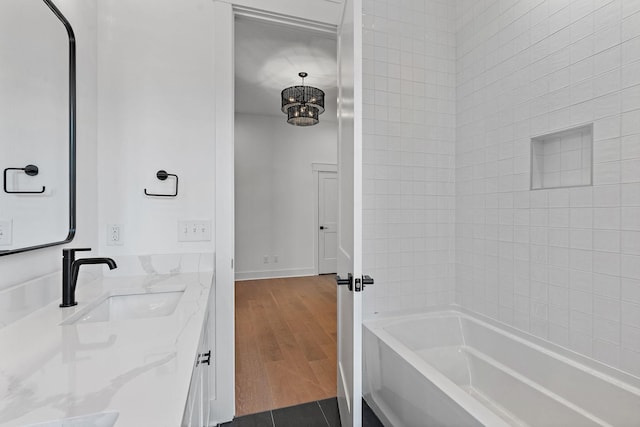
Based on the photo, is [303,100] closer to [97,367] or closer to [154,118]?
[154,118]

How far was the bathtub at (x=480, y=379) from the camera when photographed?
1.13m

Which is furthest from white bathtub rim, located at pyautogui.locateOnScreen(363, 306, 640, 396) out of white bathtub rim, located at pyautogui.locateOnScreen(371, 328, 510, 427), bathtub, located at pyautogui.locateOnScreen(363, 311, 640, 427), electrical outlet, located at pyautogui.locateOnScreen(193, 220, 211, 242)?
electrical outlet, located at pyautogui.locateOnScreen(193, 220, 211, 242)

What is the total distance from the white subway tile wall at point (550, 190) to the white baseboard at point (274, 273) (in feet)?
11.0

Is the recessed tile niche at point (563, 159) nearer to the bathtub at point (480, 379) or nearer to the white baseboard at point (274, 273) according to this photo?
the bathtub at point (480, 379)

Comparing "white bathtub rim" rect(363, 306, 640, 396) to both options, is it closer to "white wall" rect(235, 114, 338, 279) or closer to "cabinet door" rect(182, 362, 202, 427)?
"cabinet door" rect(182, 362, 202, 427)

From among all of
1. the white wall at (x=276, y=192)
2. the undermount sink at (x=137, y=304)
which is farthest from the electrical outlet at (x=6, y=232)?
the white wall at (x=276, y=192)

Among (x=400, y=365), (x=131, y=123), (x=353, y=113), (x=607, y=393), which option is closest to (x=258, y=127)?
(x=131, y=123)

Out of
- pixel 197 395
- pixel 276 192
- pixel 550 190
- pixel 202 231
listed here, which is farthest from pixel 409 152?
pixel 276 192

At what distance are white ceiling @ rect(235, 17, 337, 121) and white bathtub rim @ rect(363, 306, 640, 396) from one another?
191cm

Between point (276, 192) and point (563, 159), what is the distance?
4074mm

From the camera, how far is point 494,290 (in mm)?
1807

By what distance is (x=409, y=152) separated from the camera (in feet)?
6.54

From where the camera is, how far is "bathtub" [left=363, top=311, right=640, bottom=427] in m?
1.13

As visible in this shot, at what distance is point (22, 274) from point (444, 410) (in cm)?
152
